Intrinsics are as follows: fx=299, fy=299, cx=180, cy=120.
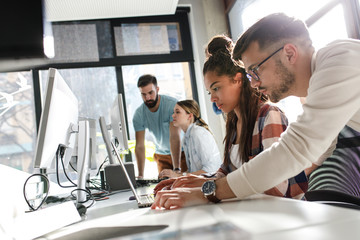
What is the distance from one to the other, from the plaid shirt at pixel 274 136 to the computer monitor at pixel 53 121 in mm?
798

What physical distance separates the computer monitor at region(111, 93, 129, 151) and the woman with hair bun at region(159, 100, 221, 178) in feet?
1.50

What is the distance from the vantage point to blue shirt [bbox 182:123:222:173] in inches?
91.0

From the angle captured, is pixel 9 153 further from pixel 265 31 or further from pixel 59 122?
pixel 265 31

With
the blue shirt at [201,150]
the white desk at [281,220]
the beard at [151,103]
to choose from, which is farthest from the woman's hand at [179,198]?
the beard at [151,103]

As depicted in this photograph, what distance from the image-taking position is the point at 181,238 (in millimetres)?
354

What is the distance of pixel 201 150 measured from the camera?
7.73 feet

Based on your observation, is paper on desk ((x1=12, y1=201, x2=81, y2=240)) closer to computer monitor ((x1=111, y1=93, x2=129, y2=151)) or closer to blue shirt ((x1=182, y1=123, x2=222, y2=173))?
computer monitor ((x1=111, y1=93, x2=129, y2=151))

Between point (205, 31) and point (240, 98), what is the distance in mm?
2905

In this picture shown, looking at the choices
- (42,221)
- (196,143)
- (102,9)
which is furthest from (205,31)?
(42,221)

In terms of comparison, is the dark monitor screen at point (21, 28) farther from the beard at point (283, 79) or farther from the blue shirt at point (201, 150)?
the beard at point (283, 79)

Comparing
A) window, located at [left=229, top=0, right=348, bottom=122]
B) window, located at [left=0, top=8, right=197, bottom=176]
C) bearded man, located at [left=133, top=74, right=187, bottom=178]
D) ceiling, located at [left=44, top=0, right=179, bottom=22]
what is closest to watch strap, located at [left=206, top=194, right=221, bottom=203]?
window, located at [left=229, top=0, right=348, bottom=122]

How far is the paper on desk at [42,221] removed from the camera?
0.67m

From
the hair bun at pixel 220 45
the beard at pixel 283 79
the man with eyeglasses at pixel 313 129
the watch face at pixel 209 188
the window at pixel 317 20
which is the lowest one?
the watch face at pixel 209 188

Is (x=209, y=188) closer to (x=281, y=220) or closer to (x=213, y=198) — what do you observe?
(x=213, y=198)
